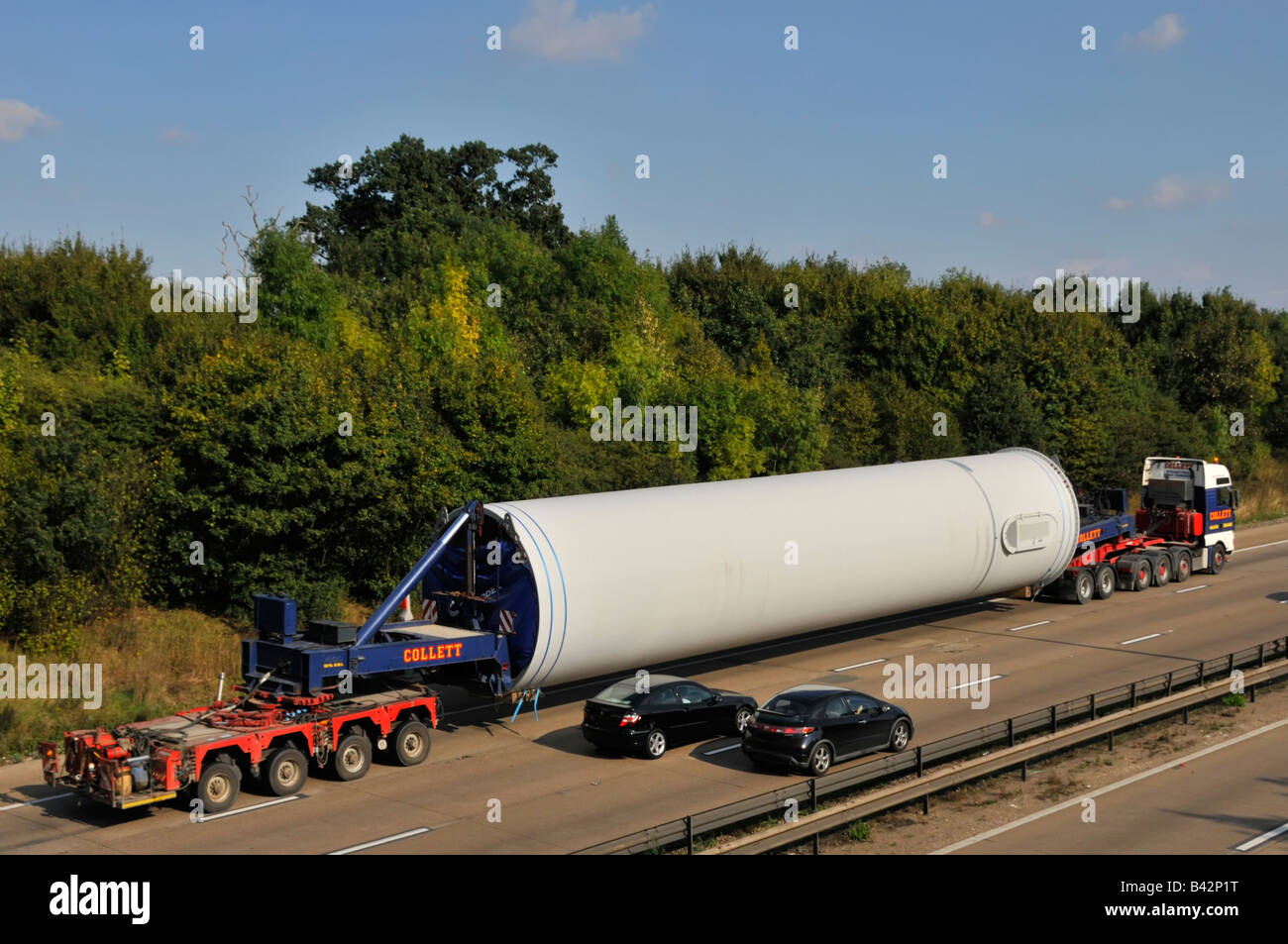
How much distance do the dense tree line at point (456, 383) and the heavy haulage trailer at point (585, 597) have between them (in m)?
5.93

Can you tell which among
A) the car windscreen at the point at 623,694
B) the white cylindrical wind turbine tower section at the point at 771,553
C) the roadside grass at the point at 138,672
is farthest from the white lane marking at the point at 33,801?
the car windscreen at the point at 623,694

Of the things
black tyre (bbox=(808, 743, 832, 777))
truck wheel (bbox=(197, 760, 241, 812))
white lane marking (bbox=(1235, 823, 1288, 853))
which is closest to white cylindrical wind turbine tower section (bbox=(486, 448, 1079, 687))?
black tyre (bbox=(808, 743, 832, 777))

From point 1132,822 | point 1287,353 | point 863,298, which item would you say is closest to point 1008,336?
point 863,298

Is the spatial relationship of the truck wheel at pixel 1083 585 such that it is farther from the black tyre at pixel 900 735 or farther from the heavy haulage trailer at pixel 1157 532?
the black tyre at pixel 900 735

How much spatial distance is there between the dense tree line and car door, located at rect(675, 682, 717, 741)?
10723 mm

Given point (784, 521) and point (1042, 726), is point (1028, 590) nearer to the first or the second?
point (784, 521)

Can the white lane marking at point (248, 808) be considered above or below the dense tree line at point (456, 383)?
below

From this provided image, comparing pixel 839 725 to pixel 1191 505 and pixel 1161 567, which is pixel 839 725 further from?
pixel 1191 505

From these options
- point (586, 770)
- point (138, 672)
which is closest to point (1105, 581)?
point (586, 770)

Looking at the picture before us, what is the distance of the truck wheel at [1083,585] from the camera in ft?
113

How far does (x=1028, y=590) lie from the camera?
35.1 metres

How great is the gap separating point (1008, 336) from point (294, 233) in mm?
32563

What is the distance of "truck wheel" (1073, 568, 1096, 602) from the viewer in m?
34.3

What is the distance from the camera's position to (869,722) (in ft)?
66.6
